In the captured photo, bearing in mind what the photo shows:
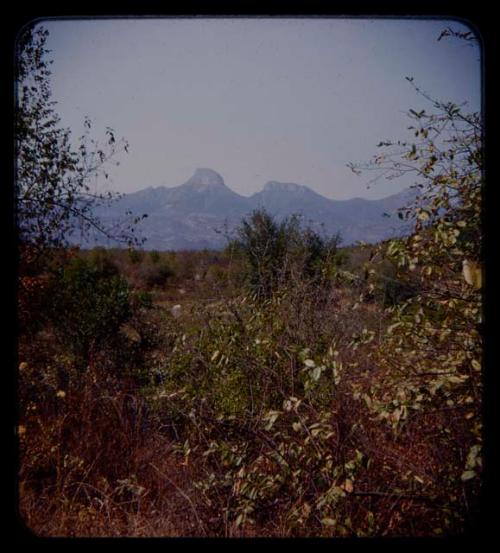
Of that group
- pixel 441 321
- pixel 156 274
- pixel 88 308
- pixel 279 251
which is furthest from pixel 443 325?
pixel 156 274

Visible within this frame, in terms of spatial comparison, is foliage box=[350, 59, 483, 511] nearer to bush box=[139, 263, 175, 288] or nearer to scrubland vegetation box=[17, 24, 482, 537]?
scrubland vegetation box=[17, 24, 482, 537]

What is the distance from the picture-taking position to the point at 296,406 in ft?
8.33

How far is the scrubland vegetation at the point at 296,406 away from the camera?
2.47 metres

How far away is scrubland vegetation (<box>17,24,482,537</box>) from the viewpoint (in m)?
2.47

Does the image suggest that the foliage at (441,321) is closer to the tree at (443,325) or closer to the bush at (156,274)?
the tree at (443,325)

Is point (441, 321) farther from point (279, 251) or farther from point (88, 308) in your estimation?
point (88, 308)

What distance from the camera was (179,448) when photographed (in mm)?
3070

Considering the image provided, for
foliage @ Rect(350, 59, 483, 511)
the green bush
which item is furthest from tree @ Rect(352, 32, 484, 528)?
the green bush

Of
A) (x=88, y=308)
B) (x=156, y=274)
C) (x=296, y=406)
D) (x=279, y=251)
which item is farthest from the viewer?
(x=156, y=274)

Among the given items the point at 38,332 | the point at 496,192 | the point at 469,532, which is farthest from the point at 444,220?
the point at 38,332

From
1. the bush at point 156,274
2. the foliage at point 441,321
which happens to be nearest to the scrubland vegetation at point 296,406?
the foliage at point 441,321

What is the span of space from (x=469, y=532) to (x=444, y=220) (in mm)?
1596

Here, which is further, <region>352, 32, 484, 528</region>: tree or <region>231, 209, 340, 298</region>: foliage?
<region>231, 209, 340, 298</region>: foliage

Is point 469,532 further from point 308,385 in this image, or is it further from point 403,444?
point 308,385
